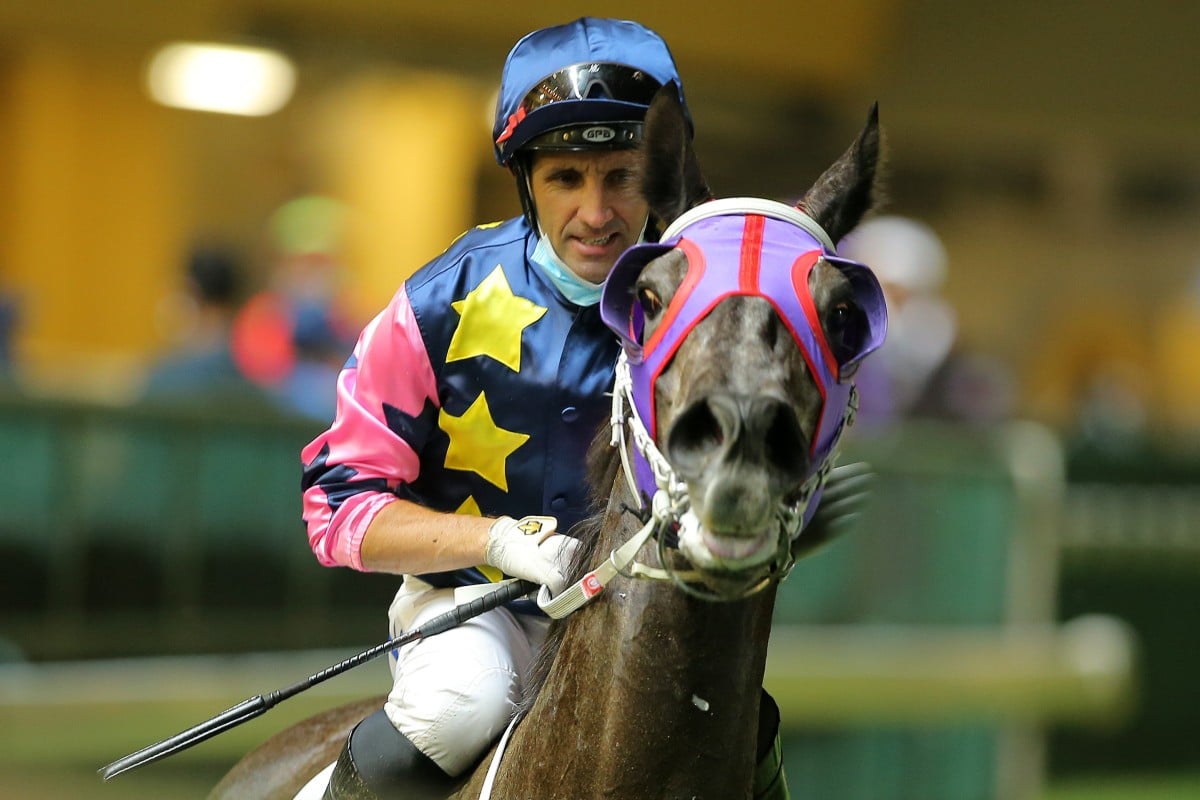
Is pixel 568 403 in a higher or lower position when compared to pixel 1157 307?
lower

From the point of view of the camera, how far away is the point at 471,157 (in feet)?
38.3

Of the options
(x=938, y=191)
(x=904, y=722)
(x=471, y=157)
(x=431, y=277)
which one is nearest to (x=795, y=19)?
(x=471, y=157)

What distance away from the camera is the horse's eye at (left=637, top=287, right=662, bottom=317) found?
92.4 inches

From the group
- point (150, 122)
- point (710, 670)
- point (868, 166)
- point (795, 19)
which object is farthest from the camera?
point (795, 19)

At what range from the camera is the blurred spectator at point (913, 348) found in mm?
8031

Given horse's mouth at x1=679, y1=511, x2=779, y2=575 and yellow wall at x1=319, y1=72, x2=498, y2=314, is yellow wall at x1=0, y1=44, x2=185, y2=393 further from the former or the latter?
horse's mouth at x1=679, y1=511, x2=779, y2=575

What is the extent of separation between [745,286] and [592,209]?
26.7 inches

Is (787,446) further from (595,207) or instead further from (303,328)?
(303,328)

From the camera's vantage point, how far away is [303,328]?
7055mm

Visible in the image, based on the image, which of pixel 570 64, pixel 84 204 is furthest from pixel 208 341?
pixel 570 64

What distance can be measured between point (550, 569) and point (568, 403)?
0.42 m

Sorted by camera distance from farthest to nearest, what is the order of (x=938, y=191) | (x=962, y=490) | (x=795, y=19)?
(x=938, y=191)
(x=795, y=19)
(x=962, y=490)

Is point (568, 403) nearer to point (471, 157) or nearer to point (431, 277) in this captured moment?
point (431, 277)

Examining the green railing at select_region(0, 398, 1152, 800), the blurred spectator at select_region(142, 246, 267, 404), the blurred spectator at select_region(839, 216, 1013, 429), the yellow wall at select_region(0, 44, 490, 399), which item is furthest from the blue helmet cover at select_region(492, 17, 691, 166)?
the yellow wall at select_region(0, 44, 490, 399)
